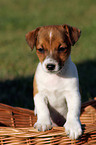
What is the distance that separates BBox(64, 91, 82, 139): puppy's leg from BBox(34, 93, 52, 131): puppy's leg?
0.25 metres

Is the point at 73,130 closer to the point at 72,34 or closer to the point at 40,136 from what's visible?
the point at 40,136

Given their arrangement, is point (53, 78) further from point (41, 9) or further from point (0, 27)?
point (41, 9)

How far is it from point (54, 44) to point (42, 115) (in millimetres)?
970

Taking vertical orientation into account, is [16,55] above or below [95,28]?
below

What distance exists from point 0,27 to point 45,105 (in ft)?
39.9

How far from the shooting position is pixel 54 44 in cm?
293

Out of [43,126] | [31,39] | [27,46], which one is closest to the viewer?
[43,126]

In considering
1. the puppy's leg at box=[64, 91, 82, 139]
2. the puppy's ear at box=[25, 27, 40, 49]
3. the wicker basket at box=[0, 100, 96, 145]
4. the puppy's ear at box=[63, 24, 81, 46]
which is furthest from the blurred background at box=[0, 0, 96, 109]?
the wicker basket at box=[0, 100, 96, 145]

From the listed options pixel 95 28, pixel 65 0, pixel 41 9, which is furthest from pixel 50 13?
pixel 95 28

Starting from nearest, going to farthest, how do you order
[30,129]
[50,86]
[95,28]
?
1. [30,129]
2. [50,86]
3. [95,28]

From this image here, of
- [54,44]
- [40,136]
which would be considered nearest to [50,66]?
[54,44]

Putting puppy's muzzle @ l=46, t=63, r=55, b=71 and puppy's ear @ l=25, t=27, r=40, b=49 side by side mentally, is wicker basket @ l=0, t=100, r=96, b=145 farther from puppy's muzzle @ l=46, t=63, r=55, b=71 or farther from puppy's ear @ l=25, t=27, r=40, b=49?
puppy's ear @ l=25, t=27, r=40, b=49

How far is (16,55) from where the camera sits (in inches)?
335

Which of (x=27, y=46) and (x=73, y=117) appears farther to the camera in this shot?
(x=27, y=46)
